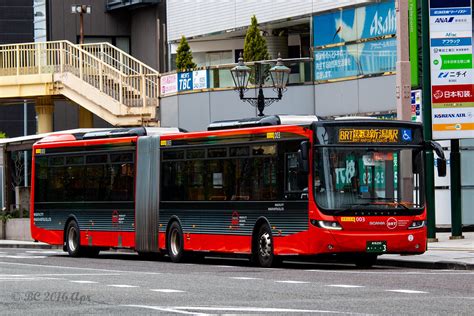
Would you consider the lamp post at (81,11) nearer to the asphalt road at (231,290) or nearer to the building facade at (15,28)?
the asphalt road at (231,290)

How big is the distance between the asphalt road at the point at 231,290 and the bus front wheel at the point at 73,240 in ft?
19.3

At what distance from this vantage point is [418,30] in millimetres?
35469

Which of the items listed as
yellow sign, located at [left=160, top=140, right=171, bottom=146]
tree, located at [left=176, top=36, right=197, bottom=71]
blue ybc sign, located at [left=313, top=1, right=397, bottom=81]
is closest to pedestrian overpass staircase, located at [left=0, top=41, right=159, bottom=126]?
tree, located at [left=176, top=36, right=197, bottom=71]

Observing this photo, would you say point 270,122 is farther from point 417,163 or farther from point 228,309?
point 228,309

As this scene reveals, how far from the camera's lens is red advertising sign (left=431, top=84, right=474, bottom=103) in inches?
1211

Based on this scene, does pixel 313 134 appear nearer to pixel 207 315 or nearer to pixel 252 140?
pixel 252 140

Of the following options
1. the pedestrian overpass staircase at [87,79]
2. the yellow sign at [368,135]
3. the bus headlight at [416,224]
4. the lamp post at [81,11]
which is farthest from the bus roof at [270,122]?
the lamp post at [81,11]

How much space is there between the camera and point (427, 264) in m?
25.3

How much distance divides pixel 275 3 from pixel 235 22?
2.38 metres

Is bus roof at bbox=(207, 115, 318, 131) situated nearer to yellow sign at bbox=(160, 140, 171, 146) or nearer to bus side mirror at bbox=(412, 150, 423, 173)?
yellow sign at bbox=(160, 140, 171, 146)

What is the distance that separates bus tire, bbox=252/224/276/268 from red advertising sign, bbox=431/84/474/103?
604 centimetres

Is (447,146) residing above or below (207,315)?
above

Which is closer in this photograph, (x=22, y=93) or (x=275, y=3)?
(x=275, y=3)

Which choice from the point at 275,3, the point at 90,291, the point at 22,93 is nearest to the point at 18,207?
the point at 22,93
